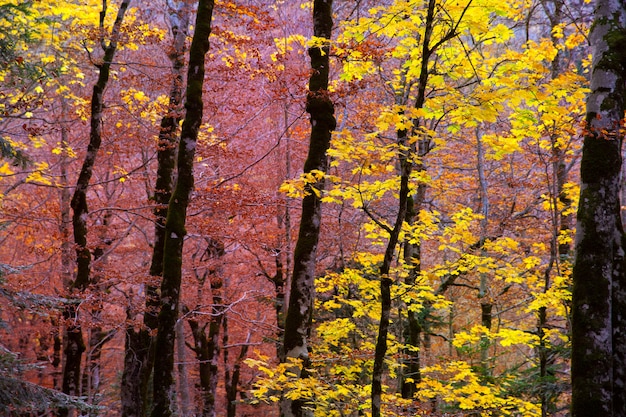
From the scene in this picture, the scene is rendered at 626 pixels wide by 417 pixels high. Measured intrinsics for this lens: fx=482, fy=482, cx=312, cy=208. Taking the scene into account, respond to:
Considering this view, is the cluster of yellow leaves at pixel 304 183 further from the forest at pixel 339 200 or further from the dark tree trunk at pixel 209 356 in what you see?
the dark tree trunk at pixel 209 356

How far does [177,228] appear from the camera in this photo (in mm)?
6832

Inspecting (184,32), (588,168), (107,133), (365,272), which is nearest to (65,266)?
(107,133)

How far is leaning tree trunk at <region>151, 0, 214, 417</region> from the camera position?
629cm

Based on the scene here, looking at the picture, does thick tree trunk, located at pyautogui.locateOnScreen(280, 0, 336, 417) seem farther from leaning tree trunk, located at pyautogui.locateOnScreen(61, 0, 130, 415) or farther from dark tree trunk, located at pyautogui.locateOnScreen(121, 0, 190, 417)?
leaning tree trunk, located at pyautogui.locateOnScreen(61, 0, 130, 415)

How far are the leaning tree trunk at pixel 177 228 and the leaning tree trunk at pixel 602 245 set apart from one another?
186 inches

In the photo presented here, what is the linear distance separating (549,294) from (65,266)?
1198 centimetres

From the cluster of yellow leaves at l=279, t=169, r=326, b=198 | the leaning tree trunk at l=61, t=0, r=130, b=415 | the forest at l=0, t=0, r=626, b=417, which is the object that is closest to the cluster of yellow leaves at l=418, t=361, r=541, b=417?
the forest at l=0, t=0, r=626, b=417

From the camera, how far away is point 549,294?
7.80m

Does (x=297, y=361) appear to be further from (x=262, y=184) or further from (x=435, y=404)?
(x=262, y=184)

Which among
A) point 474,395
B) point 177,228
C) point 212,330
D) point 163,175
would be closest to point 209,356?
point 212,330

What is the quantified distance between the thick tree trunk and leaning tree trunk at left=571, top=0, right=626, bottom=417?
3134mm

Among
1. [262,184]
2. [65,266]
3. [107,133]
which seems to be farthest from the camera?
[262,184]

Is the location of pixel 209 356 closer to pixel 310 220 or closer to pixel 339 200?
pixel 310 220

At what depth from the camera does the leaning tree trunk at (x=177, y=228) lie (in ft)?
20.6
